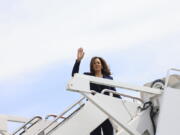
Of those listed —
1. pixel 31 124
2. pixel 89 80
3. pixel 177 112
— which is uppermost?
pixel 89 80

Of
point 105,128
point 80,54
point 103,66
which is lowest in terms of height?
point 105,128

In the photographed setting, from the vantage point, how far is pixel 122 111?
6758mm

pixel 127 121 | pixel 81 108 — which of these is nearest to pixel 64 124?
pixel 81 108

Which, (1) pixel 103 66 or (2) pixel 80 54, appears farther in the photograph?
(1) pixel 103 66

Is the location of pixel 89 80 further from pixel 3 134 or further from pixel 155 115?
pixel 3 134

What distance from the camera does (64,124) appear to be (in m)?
6.99

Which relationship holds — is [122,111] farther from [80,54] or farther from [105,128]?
[80,54]

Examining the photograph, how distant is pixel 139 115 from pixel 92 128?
0.68m

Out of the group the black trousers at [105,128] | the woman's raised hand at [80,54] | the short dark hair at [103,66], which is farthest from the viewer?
the short dark hair at [103,66]

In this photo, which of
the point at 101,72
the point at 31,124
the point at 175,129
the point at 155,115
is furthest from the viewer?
the point at 31,124

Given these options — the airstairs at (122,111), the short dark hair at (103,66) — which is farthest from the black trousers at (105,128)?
the short dark hair at (103,66)

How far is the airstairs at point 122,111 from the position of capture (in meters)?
6.20

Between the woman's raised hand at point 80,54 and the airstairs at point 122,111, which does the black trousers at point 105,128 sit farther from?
the woman's raised hand at point 80,54

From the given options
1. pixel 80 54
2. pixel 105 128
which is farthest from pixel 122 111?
pixel 80 54
